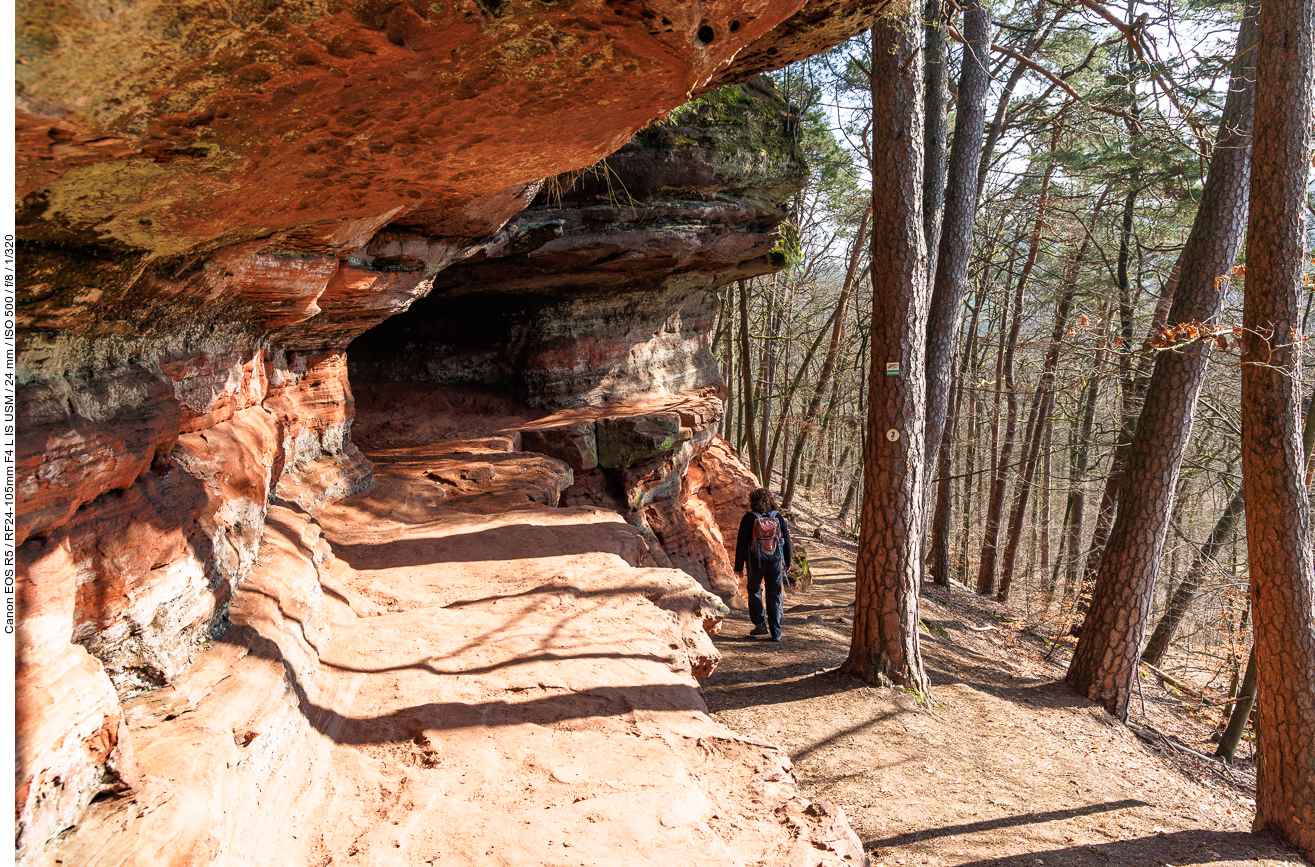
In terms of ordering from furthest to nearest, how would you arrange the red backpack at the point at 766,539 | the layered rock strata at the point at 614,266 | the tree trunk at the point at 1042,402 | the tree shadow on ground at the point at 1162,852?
the tree trunk at the point at 1042,402 < the layered rock strata at the point at 614,266 < the red backpack at the point at 766,539 < the tree shadow on ground at the point at 1162,852

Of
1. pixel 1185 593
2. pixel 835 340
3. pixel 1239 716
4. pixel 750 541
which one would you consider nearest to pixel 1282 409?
pixel 750 541

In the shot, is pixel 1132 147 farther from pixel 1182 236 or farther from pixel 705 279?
pixel 705 279

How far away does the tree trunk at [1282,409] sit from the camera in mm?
5715

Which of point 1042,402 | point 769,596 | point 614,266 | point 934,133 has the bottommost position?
point 769,596

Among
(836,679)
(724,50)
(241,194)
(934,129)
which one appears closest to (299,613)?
(241,194)

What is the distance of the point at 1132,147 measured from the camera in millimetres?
11531

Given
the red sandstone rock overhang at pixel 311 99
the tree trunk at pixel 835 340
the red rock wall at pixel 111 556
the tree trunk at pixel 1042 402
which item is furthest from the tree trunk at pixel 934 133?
the red rock wall at pixel 111 556

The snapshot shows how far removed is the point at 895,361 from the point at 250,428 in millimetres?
5312

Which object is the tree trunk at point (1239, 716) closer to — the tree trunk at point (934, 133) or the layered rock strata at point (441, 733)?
the tree trunk at point (934, 133)

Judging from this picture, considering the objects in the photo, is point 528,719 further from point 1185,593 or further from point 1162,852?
point 1185,593

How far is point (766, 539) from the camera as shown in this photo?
792 centimetres

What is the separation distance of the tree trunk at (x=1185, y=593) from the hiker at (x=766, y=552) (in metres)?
6.40

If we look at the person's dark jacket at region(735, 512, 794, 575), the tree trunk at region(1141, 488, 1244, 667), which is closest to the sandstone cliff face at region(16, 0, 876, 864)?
the person's dark jacket at region(735, 512, 794, 575)

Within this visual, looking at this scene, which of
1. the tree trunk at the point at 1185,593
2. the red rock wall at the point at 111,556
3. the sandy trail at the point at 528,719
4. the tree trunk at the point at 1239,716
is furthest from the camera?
the tree trunk at the point at 1185,593
